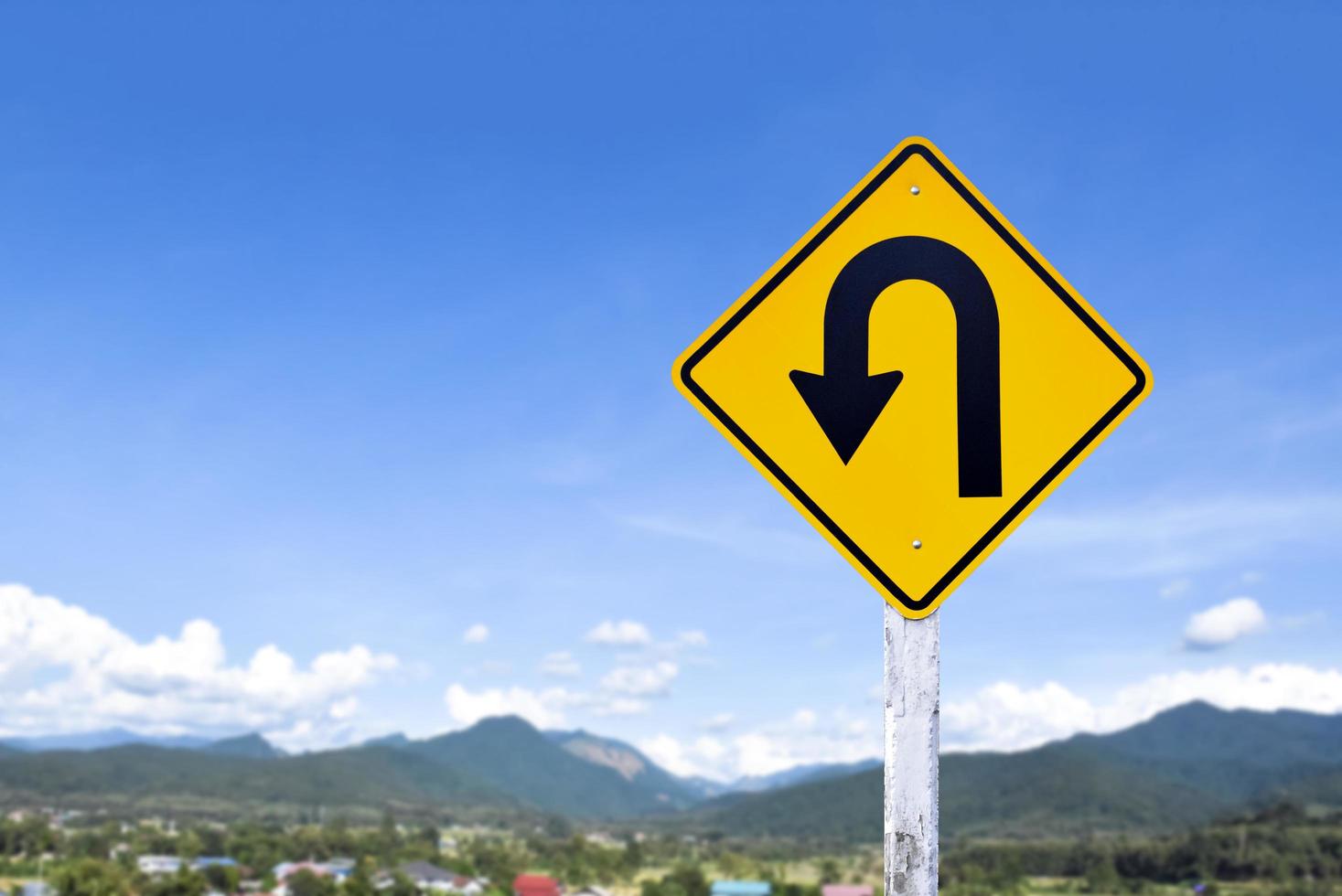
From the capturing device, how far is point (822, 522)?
3.49 meters

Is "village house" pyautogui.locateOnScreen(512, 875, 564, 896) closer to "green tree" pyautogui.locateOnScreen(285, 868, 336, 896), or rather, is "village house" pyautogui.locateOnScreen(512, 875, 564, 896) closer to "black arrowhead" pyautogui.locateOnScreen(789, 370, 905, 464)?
"green tree" pyautogui.locateOnScreen(285, 868, 336, 896)

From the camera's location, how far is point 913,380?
11.5ft

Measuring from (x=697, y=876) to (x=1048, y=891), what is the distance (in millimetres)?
37534

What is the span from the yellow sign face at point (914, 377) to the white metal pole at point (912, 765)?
0.52 feet

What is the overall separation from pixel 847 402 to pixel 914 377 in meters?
0.21

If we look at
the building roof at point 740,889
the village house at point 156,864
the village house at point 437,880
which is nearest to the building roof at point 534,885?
the village house at point 437,880

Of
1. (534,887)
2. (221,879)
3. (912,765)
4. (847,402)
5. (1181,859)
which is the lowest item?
(534,887)

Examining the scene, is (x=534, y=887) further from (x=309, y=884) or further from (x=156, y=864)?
(x=156, y=864)

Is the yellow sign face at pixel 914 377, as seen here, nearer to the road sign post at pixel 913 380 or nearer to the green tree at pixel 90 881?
the road sign post at pixel 913 380

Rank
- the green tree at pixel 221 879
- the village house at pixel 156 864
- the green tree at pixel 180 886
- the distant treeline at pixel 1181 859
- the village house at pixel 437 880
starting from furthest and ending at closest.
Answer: the distant treeline at pixel 1181 859, the village house at pixel 156 864, the village house at pixel 437 880, the green tree at pixel 221 879, the green tree at pixel 180 886

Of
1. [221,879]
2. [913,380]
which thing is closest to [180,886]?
[221,879]

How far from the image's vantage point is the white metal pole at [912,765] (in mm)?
3111

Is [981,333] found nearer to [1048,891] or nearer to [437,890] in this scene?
[437,890]

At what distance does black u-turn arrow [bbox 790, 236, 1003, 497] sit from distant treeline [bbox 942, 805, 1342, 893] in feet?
429
